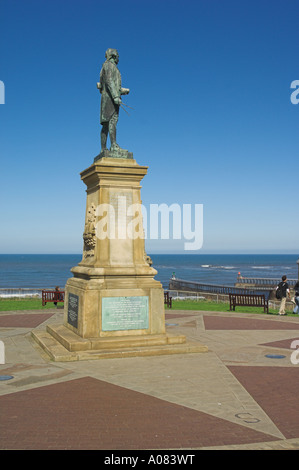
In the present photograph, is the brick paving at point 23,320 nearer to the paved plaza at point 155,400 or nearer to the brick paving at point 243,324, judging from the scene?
the paved plaza at point 155,400

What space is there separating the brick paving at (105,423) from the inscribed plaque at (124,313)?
3.02 metres

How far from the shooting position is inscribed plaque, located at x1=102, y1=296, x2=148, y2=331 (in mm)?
10445

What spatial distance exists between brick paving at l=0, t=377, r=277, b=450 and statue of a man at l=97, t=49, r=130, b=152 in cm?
649

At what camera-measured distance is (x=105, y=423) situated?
5.99 metres

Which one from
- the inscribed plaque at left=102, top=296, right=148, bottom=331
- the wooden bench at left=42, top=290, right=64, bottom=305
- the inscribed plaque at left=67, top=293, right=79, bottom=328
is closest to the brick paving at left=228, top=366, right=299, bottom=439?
the inscribed plaque at left=102, top=296, right=148, bottom=331

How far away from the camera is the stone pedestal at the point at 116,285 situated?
10.3 metres

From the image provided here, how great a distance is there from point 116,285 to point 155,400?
3.96m

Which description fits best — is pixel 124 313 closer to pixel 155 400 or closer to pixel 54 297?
pixel 155 400

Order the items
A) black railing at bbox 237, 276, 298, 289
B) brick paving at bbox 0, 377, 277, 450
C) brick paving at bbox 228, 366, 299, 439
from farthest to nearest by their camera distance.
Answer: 1. black railing at bbox 237, 276, 298, 289
2. brick paving at bbox 228, 366, 299, 439
3. brick paving at bbox 0, 377, 277, 450

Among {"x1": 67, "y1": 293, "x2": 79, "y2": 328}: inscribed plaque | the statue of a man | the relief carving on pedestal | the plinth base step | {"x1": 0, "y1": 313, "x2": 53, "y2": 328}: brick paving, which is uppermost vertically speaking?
the statue of a man

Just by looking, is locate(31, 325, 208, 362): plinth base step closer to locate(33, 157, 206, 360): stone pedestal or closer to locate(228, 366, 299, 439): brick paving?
locate(33, 157, 206, 360): stone pedestal

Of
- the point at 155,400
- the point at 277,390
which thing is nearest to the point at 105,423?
the point at 155,400

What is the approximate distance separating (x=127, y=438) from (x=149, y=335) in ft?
17.5
